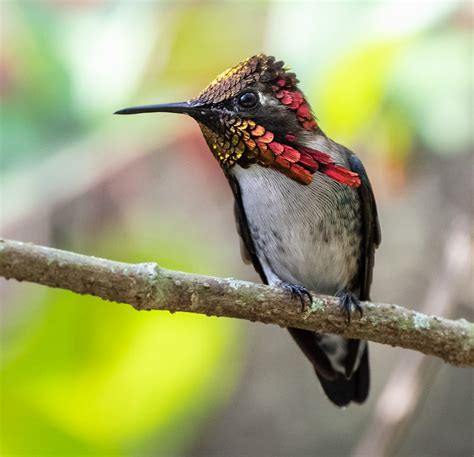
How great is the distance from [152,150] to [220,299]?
1350 mm

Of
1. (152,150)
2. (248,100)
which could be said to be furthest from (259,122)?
(152,150)

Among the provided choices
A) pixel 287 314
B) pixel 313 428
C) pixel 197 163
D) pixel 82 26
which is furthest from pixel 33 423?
pixel 313 428

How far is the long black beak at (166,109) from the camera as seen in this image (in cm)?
221

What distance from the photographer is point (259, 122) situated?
2475 mm

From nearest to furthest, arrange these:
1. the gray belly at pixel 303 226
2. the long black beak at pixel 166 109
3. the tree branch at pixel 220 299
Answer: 1. the tree branch at pixel 220 299
2. the long black beak at pixel 166 109
3. the gray belly at pixel 303 226

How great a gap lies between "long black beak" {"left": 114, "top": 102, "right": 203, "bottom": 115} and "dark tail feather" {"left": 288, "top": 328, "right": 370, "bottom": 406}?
983 millimetres

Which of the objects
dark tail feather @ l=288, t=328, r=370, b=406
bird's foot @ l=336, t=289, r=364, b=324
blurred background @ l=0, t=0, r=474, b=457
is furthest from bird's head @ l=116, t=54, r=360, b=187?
dark tail feather @ l=288, t=328, r=370, b=406

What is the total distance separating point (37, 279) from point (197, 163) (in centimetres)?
181

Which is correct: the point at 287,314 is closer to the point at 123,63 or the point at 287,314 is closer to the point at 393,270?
the point at 123,63

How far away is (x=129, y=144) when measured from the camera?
10.5ft

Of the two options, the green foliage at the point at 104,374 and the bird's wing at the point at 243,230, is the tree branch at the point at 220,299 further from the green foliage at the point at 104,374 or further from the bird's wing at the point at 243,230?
the green foliage at the point at 104,374

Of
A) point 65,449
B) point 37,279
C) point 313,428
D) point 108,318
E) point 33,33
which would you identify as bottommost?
point 313,428

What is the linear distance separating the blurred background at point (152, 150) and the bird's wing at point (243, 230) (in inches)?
6.4

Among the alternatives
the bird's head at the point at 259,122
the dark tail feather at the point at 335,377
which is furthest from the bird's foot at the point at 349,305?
the dark tail feather at the point at 335,377
